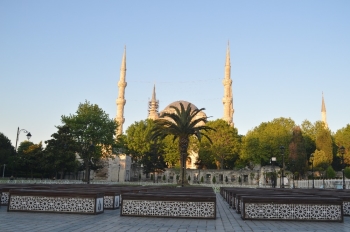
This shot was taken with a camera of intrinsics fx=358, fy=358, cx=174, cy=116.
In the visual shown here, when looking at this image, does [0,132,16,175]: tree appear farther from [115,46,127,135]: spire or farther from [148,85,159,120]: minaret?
[148,85,159,120]: minaret

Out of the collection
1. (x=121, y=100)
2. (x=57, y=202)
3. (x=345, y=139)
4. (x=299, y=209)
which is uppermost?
(x=121, y=100)

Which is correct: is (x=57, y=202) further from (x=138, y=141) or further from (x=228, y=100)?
(x=228, y=100)

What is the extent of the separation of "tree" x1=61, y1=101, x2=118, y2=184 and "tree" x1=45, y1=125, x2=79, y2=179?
2.81 feet

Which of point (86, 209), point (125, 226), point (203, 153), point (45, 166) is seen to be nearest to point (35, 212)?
point (86, 209)

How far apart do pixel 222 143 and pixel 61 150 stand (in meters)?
26.7

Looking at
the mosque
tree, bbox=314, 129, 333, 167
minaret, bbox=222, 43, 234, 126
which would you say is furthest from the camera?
minaret, bbox=222, 43, 234, 126

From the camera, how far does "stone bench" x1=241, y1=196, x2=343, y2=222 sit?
9.63 metres

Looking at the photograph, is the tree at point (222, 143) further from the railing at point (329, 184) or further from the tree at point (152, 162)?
the railing at point (329, 184)

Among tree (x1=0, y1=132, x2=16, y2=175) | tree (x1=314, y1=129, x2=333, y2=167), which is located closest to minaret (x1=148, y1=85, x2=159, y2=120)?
tree (x1=0, y1=132, x2=16, y2=175)

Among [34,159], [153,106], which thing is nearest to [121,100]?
[34,159]

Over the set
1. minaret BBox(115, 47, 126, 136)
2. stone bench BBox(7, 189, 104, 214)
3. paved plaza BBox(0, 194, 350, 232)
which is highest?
minaret BBox(115, 47, 126, 136)

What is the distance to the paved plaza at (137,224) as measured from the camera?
25.1 ft

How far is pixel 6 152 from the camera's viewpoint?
5122cm

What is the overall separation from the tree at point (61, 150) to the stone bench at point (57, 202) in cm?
3379
